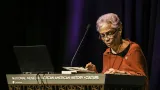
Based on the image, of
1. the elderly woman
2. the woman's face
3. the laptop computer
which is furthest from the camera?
the woman's face

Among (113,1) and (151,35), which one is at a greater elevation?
(113,1)

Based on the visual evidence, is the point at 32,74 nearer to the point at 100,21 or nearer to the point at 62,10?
the point at 100,21

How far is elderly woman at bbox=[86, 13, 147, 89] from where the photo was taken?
9.17ft

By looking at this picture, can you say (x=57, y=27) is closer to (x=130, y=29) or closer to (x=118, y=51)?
(x=130, y=29)

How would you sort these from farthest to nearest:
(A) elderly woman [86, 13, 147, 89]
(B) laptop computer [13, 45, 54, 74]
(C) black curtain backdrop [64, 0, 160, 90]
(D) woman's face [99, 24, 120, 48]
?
(C) black curtain backdrop [64, 0, 160, 90] < (D) woman's face [99, 24, 120, 48] < (A) elderly woman [86, 13, 147, 89] < (B) laptop computer [13, 45, 54, 74]

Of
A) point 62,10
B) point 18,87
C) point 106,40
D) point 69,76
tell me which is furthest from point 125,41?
point 62,10

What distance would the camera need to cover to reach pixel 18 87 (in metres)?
2.53

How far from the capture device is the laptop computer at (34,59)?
7.98 ft

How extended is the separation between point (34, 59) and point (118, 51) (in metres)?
0.82

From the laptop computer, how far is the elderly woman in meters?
0.55

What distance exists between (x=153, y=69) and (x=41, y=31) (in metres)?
1.54

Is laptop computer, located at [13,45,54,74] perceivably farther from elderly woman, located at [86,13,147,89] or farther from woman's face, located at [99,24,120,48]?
woman's face, located at [99,24,120,48]

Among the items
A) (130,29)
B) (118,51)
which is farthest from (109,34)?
(130,29)

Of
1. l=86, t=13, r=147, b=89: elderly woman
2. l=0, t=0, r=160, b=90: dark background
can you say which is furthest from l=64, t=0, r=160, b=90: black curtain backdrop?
l=86, t=13, r=147, b=89: elderly woman
